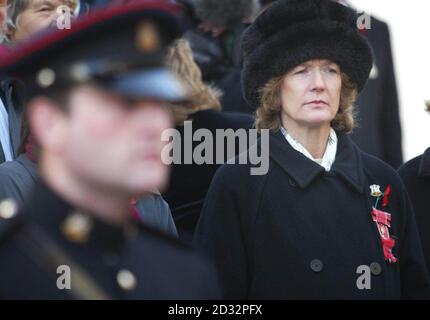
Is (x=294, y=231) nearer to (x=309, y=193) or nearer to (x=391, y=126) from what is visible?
(x=309, y=193)

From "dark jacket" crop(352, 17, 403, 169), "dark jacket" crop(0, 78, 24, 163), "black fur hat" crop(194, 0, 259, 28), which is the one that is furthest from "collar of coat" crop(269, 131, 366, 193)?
"black fur hat" crop(194, 0, 259, 28)

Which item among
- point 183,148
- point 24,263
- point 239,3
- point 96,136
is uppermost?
point 239,3

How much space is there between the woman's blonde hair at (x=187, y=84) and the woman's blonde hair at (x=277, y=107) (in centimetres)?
49

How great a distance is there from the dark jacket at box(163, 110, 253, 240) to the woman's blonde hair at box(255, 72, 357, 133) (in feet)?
1.64

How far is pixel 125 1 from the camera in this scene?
270 cm

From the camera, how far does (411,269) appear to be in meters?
4.68

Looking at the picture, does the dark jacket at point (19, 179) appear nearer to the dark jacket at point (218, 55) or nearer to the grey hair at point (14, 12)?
the grey hair at point (14, 12)

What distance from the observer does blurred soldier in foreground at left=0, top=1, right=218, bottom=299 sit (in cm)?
240

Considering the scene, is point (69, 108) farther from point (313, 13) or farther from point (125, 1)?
point (313, 13)

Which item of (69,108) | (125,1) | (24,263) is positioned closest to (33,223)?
(24,263)

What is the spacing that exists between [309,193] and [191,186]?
837 mm

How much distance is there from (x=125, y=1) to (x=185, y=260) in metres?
0.65

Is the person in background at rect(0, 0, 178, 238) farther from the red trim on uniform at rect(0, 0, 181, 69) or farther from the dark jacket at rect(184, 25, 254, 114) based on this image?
the dark jacket at rect(184, 25, 254, 114)

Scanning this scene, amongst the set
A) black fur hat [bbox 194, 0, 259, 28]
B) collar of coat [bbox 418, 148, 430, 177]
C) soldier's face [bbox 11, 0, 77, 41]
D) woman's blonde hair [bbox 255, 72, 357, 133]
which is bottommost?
collar of coat [bbox 418, 148, 430, 177]
